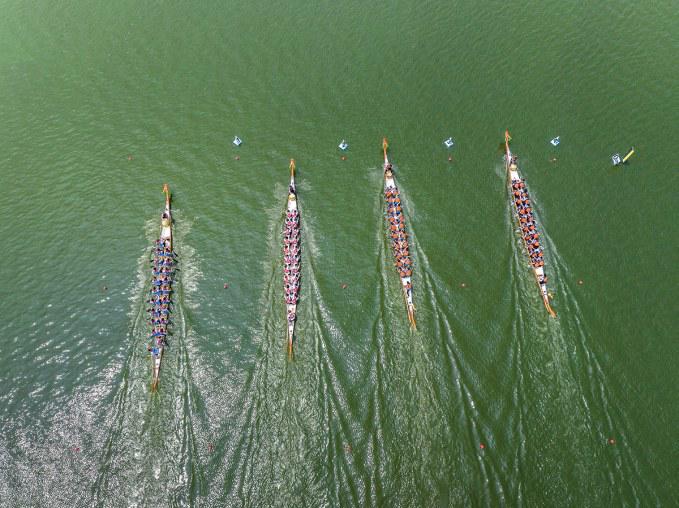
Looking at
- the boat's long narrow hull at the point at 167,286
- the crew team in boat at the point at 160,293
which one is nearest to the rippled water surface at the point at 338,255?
Answer: the boat's long narrow hull at the point at 167,286

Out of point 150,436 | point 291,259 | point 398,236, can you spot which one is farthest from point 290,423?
point 398,236

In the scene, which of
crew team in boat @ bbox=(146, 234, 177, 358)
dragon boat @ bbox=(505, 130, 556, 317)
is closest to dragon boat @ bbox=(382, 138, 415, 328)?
dragon boat @ bbox=(505, 130, 556, 317)

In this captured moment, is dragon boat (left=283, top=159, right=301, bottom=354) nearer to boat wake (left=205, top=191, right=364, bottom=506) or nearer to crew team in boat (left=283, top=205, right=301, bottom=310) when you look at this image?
crew team in boat (left=283, top=205, right=301, bottom=310)

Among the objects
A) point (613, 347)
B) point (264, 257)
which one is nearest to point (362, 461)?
point (264, 257)

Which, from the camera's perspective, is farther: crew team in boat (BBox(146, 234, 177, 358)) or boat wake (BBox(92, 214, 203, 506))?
crew team in boat (BBox(146, 234, 177, 358))

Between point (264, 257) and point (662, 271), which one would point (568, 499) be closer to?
point (662, 271)

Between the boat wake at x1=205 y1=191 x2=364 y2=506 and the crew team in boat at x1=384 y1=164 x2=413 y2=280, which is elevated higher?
→ the crew team in boat at x1=384 y1=164 x2=413 y2=280
